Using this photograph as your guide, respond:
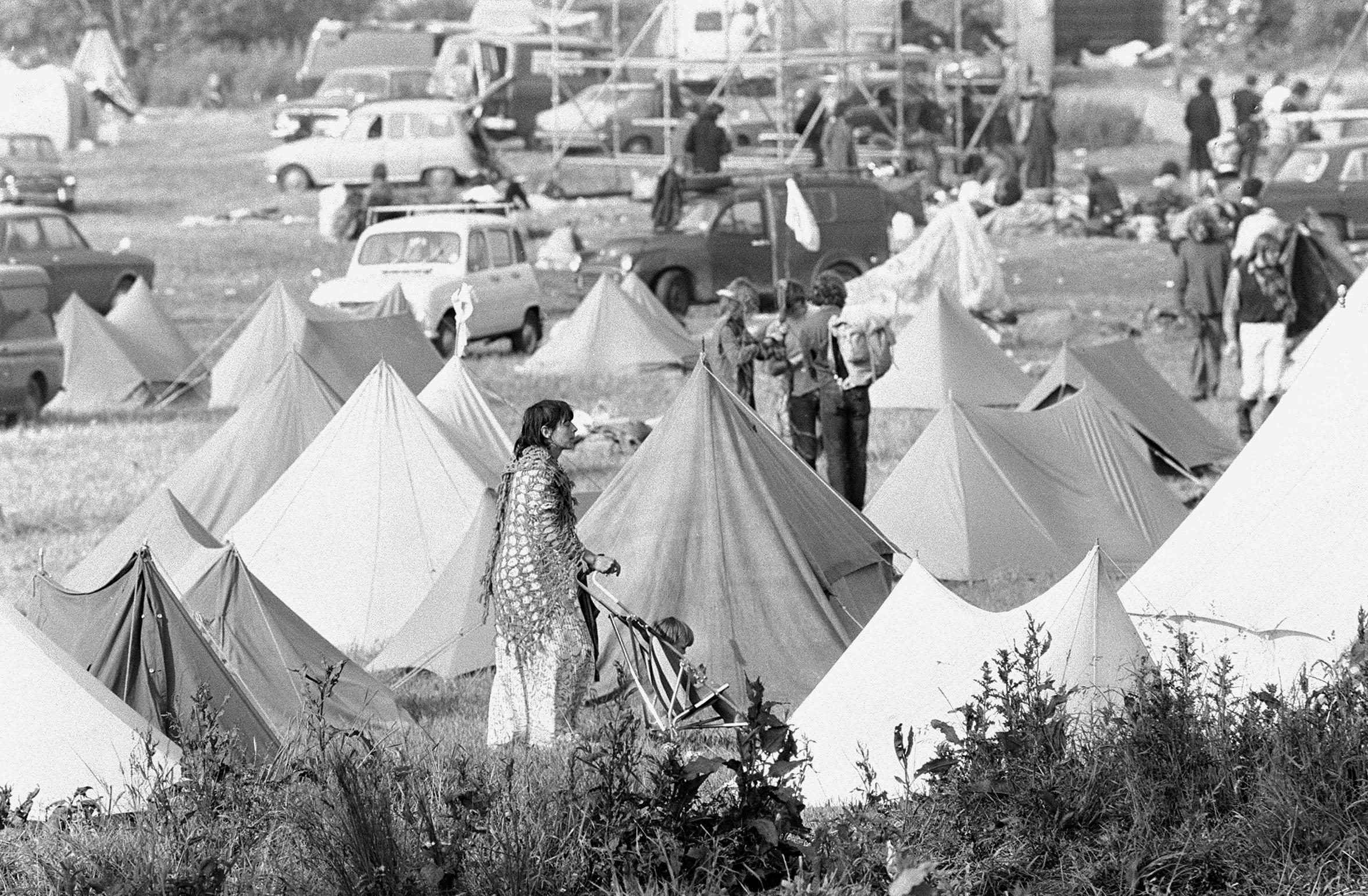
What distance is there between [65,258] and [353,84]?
646 inches

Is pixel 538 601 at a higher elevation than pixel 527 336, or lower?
higher

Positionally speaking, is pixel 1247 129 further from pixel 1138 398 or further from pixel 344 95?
pixel 1138 398

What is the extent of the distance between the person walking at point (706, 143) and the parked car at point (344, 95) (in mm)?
8092

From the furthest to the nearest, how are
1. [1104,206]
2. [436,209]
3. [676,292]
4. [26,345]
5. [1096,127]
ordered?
1. [1096,127]
2. [1104,206]
3. [436,209]
4. [676,292]
5. [26,345]

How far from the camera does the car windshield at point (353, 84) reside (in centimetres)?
3772

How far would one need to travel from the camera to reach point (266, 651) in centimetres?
878

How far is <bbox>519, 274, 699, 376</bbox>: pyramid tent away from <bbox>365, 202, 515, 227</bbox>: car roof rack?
2898 mm

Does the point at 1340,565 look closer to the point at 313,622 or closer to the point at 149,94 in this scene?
the point at 313,622

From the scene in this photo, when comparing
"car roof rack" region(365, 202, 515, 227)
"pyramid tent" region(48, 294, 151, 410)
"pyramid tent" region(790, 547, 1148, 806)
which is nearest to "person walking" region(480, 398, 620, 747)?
"pyramid tent" region(790, 547, 1148, 806)

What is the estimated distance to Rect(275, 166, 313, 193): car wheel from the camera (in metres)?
33.2

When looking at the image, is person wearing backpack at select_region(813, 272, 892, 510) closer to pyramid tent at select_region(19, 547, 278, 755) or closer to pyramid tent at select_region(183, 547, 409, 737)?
pyramid tent at select_region(183, 547, 409, 737)

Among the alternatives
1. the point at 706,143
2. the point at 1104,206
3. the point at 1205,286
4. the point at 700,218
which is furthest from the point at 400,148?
the point at 1205,286

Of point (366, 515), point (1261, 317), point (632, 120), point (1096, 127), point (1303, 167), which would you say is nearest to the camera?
point (366, 515)

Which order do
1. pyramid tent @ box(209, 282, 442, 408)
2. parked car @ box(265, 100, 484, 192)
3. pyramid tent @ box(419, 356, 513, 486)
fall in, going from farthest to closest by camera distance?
parked car @ box(265, 100, 484, 192), pyramid tent @ box(209, 282, 442, 408), pyramid tent @ box(419, 356, 513, 486)
